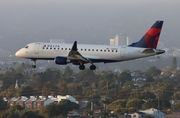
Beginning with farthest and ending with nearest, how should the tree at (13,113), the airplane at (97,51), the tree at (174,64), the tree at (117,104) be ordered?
1. the tree at (174,64)
2. the tree at (117,104)
3. the tree at (13,113)
4. the airplane at (97,51)

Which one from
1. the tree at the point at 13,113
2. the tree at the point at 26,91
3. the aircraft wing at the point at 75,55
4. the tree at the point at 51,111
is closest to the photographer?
the aircraft wing at the point at 75,55

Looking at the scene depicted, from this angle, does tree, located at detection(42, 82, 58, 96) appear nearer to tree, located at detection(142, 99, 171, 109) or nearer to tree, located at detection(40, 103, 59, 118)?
tree, located at detection(142, 99, 171, 109)

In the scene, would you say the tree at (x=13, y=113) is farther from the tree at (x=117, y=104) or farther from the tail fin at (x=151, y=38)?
the tail fin at (x=151, y=38)

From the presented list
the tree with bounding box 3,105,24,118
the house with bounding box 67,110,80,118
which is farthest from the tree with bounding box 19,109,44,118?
the house with bounding box 67,110,80,118

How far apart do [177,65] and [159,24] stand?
238 feet

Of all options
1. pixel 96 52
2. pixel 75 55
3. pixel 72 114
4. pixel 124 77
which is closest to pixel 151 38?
pixel 96 52

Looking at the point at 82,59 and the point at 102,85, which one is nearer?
the point at 82,59

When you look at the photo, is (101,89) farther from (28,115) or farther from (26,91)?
(28,115)

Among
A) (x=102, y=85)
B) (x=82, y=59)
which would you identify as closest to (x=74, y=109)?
(x=102, y=85)

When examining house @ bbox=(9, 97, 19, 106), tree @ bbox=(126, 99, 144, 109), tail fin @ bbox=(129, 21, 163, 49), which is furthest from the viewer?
house @ bbox=(9, 97, 19, 106)

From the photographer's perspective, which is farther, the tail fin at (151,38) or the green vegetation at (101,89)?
the green vegetation at (101,89)

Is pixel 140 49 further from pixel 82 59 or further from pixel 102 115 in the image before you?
pixel 102 115

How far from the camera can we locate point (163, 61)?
14488 centimetres

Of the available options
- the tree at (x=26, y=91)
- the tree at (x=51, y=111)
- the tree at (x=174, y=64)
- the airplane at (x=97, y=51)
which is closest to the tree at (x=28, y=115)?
the tree at (x=51, y=111)
